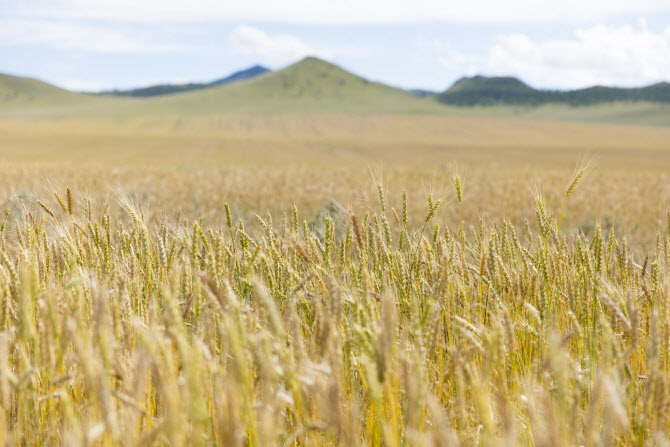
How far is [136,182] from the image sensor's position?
1072cm

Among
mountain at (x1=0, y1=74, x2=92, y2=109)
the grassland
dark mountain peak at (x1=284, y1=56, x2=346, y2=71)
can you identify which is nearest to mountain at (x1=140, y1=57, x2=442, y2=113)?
dark mountain peak at (x1=284, y1=56, x2=346, y2=71)

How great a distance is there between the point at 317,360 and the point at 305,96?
148 m

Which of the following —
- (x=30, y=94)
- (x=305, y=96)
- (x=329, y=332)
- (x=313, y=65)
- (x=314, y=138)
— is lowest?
Answer: (x=314, y=138)

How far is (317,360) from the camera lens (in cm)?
156

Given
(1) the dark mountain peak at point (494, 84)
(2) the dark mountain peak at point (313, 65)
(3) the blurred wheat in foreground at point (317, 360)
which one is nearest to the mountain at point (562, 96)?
(1) the dark mountain peak at point (494, 84)

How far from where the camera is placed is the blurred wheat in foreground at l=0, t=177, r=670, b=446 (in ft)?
3.41

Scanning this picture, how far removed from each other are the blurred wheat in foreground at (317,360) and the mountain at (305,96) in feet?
339

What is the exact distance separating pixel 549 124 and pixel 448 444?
81.7 metres

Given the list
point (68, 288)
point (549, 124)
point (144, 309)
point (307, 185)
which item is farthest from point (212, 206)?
point (549, 124)

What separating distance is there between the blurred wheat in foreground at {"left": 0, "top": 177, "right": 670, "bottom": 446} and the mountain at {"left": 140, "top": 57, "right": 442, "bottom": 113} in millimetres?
103199

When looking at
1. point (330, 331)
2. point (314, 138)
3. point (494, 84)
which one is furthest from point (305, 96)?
point (330, 331)

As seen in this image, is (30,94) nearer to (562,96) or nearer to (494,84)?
(494,84)

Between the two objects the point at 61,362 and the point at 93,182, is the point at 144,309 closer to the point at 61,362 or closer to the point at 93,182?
the point at 61,362

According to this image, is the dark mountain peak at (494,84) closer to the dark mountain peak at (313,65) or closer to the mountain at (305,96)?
the mountain at (305,96)
